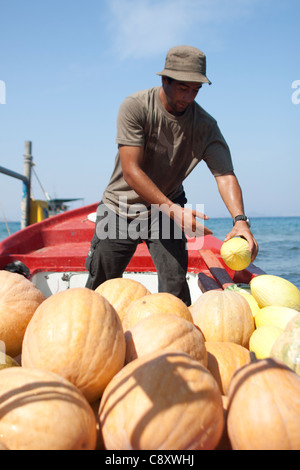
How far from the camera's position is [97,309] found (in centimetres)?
150

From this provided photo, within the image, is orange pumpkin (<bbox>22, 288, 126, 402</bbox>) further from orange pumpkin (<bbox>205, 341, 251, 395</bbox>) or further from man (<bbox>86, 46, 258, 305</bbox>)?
man (<bbox>86, 46, 258, 305</bbox>)

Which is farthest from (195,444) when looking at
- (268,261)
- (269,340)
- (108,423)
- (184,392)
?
(268,261)

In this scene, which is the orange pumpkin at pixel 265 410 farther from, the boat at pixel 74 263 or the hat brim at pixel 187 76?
the hat brim at pixel 187 76

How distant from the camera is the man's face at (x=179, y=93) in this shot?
3.06m

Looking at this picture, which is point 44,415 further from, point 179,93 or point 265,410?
point 179,93

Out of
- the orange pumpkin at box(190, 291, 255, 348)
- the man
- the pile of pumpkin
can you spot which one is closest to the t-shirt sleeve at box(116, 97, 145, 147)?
the man

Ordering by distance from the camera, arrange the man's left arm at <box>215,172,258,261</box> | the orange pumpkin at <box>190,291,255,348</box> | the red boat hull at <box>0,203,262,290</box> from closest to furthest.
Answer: the orange pumpkin at <box>190,291,255,348</box> < the man's left arm at <box>215,172,258,261</box> < the red boat hull at <box>0,203,262,290</box>

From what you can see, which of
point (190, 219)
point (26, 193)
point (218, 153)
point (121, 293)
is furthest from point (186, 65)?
point (26, 193)

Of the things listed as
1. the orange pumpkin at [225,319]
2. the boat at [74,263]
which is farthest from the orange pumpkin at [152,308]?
the boat at [74,263]

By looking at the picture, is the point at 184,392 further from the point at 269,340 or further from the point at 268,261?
the point at 268,261

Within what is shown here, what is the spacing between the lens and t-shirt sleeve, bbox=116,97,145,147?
3.19 metres

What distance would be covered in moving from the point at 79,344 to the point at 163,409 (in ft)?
1.34

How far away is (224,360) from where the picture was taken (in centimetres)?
165

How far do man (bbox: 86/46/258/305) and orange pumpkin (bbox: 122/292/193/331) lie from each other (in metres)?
1.21
